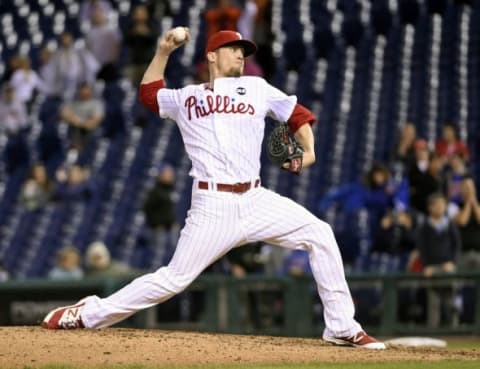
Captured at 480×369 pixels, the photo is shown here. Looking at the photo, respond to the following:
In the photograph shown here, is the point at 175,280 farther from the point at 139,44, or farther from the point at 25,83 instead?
the point at 25,83

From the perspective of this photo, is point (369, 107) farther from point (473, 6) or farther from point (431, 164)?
point (431, 164)

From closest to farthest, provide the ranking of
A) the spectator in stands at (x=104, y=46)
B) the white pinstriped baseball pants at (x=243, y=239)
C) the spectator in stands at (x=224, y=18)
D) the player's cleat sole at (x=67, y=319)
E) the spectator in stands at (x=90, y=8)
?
the white pinstriped baseball pants at (x=243, y=239), the player's cleat sole at (x=67, y=319), the spectator in stands at (x=224, y=18), the spectator in stands at (x=104, y=46), the spectator in stands at (x=90, y=8)

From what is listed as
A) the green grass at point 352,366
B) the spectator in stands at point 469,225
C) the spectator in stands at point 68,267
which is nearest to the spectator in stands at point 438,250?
the spectator in stands at point 469,225

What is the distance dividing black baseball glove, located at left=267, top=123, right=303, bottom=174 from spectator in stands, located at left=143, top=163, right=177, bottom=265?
6.52 meters

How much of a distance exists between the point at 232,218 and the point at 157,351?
2.63ft

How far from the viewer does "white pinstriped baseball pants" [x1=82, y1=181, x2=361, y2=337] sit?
6922 millimetres

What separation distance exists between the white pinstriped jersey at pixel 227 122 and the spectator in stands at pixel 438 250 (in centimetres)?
474

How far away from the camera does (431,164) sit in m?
12.7

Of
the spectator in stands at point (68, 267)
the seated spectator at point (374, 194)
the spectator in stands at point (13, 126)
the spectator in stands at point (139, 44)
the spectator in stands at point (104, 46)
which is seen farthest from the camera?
the spectator in stands at point (104, 46)

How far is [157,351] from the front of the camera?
273 inches

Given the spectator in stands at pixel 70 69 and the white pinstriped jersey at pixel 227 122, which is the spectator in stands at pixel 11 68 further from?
the white pinstriped jersey at pixel 227 122

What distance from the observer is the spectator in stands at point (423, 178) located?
41.4ft

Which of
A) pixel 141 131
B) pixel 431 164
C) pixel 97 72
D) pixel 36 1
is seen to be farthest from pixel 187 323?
pixel 36 1

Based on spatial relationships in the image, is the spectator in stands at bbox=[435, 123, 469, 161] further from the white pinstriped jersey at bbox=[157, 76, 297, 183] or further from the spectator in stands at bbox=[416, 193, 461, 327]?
the white pinstriped jersey at bbox=[157, 76, 297, 183]
